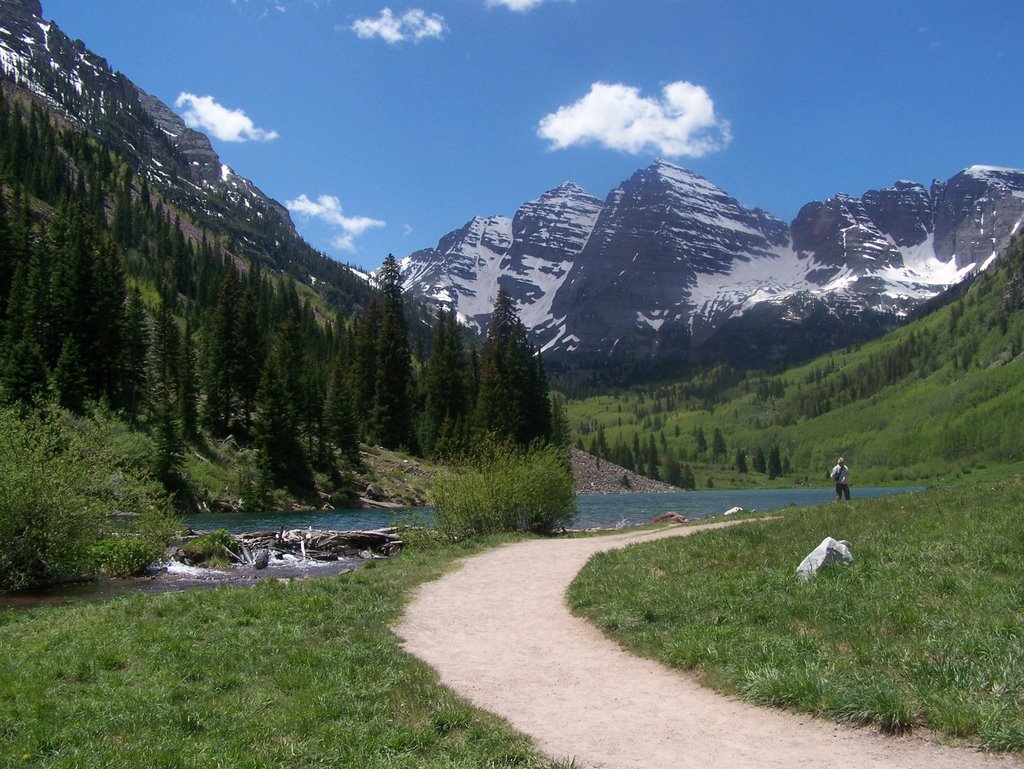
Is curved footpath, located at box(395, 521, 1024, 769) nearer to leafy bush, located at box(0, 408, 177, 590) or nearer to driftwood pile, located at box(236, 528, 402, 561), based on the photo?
leafy bush, located at box(0, 408, 177, 590)

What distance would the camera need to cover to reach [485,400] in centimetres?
9319

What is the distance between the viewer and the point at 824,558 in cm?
1664

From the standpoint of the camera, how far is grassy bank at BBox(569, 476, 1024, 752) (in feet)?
30.1

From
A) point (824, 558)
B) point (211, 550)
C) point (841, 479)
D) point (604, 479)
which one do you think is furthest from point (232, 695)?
point (604, 479)

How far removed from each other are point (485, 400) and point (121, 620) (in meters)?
76.4

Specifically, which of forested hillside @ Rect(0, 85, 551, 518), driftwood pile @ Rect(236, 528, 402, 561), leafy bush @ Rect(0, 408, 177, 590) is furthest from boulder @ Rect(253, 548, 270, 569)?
forested hillside @ Rect(0, 85, 551, 518)

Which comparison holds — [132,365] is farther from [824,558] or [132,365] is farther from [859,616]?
[859,616]

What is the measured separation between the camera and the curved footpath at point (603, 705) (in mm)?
8391

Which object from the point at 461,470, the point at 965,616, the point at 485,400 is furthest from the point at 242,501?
the point at 965,616

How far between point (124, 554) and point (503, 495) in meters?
17.0

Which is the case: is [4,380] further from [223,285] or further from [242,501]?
[223,285]

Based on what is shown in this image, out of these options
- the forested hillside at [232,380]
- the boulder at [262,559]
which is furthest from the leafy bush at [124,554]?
the forested hillside at [232,380]

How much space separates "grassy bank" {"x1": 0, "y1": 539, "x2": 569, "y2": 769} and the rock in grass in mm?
8847

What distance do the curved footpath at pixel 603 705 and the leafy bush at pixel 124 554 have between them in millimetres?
17812
